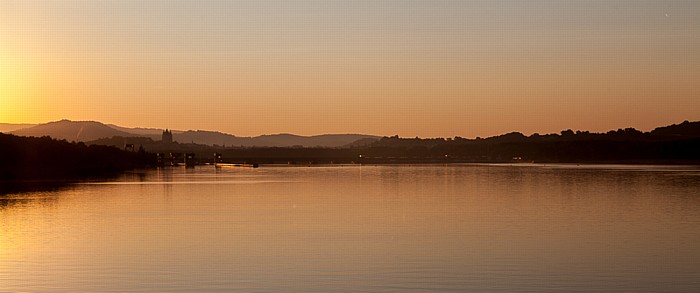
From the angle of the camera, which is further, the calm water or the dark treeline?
the dark treeline

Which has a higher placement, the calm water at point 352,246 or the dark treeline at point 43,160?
the dark treeline at point 43,160

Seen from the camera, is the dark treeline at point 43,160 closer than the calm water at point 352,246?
No

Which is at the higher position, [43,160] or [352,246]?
[43,160]

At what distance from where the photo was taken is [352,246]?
32.4m

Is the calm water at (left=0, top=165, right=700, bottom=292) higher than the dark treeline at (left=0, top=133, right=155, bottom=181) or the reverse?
the reverse

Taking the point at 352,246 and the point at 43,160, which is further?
the point at 43,160

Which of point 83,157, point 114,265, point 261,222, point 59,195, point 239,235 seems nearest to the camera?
point 114,265

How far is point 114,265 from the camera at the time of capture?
90.6 feet

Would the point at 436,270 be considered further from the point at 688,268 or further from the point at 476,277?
the point at 688,268

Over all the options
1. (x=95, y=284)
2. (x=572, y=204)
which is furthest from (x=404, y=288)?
(x=572, y=204)

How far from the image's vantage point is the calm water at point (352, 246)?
24.2m

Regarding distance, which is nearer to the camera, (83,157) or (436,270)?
(436,270)

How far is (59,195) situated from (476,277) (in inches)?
1996

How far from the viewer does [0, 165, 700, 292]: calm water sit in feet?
79.3
